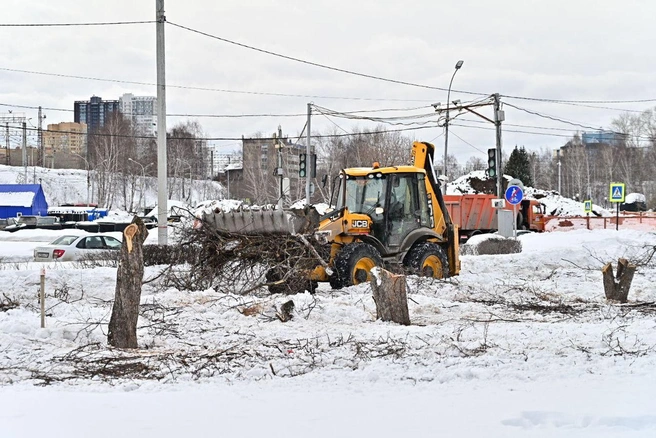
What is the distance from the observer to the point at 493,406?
21.2 feet

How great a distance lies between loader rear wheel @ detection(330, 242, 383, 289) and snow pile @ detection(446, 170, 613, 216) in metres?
36.9

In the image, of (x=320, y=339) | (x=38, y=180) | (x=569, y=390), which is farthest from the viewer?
(x=38, y=180)

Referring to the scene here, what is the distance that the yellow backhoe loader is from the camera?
1413 centimetres

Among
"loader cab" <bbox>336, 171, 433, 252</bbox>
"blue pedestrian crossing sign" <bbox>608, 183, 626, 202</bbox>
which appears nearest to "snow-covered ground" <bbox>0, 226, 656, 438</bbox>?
"loader cab" <bbox>336, 171, 433, 252</bbox>

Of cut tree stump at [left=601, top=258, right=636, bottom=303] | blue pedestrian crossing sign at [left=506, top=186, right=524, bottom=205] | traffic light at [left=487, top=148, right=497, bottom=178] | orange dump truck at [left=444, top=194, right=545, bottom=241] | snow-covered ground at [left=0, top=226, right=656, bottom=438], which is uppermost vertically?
traffic light at [left=487, top=148, right=497, bottom=178]

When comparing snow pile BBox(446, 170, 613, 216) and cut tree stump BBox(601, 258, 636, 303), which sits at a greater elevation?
snow pile BBox(446, 170, 613, 216)

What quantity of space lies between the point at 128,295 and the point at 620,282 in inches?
334

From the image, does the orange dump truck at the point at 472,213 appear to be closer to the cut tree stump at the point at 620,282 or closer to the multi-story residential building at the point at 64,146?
the cut tree stump at the point at 620,282

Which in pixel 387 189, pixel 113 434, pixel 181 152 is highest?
pixel 181 152

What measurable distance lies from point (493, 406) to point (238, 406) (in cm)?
215

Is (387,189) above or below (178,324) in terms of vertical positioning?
above

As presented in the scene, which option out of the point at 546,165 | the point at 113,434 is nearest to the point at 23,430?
the point at 113,434

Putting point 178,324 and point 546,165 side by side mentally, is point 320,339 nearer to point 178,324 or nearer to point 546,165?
point 178,324

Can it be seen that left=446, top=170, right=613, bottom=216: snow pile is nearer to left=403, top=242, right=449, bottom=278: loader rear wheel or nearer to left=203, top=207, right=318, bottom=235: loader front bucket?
left=403, top=242, right=449, bottom=278: loader rear wheel
